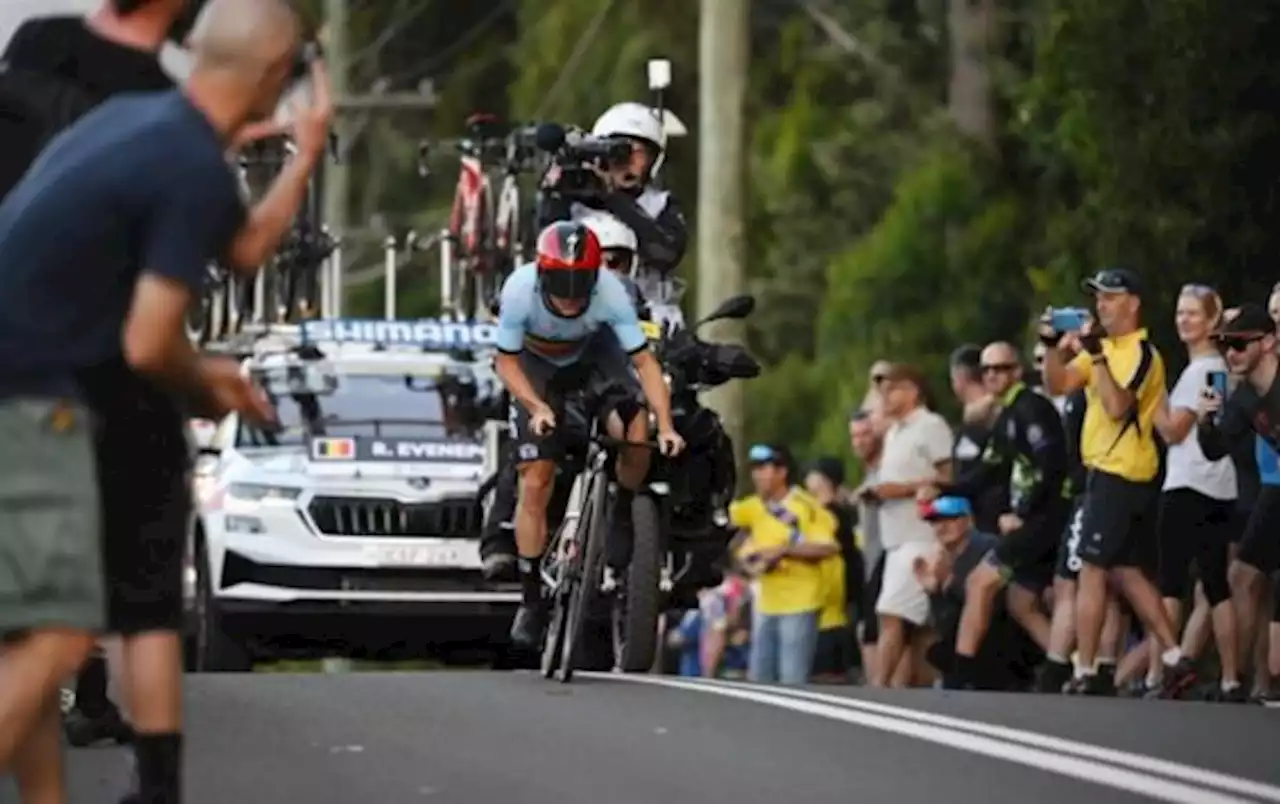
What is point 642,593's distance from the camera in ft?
53.3

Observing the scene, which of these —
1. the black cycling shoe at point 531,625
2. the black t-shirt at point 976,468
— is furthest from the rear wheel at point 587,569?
the black t-shirt at point 976,468

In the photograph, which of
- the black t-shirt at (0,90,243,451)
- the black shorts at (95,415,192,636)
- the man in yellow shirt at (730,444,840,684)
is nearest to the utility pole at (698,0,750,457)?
the man in yellow shirt at (730,444,840,684)

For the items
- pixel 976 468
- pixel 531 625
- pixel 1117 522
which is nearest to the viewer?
pixel 531 625

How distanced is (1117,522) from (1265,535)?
115 cm

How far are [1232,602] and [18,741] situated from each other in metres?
9.52

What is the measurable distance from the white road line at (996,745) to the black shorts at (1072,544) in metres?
2.72

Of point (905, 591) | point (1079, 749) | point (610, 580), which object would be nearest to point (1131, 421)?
point (610, 580)

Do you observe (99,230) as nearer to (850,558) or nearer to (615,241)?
(615,241)

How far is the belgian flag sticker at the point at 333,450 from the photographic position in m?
21.2

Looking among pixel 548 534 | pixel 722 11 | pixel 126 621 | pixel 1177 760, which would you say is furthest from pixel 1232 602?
pixel 722 11

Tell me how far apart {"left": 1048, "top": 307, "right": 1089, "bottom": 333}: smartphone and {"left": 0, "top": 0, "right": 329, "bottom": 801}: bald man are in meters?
9.89

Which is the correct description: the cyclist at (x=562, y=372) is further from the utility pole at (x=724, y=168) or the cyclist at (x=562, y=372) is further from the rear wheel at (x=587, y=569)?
the utility pole at (x=724, y=168)

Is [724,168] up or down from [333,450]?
up

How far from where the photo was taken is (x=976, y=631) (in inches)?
754
